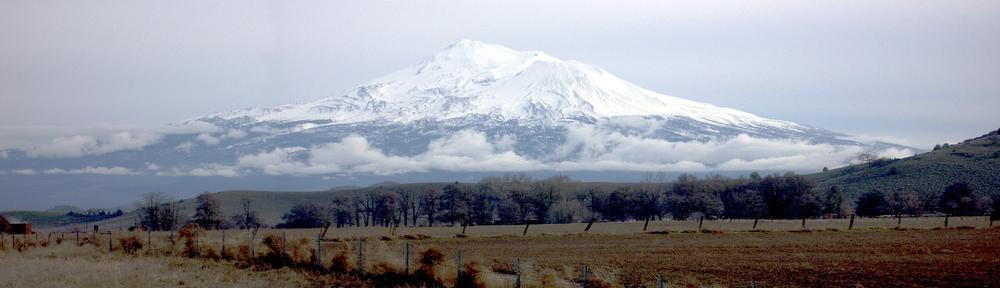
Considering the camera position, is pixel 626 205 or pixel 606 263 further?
pixel 626 205

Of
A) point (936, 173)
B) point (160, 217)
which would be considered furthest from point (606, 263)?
point (936, 173)

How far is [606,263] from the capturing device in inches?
1522

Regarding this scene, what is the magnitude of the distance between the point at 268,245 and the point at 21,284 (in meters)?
10.7

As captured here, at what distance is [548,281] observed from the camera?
27.4m

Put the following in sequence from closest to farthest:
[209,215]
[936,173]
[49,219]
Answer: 1. [209,215]
2. [936,173]
3. [49,219]

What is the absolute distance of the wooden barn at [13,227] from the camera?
86.8m

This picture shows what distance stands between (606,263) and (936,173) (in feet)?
383

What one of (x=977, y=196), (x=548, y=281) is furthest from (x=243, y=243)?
(x=977, y=196)

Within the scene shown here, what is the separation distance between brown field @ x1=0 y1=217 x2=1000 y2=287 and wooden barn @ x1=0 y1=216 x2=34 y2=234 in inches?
1424

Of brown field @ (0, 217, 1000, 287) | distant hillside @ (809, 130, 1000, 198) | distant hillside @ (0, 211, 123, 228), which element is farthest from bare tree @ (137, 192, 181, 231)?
distant hillside @ (809, 130, 1000, 198)

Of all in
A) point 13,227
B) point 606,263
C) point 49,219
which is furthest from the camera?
point 49,219

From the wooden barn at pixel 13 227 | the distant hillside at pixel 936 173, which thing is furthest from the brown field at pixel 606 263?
the distant hillside at pixel 936 173

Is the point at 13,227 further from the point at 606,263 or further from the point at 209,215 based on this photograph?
the point at 606,263

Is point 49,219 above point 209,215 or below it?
below
